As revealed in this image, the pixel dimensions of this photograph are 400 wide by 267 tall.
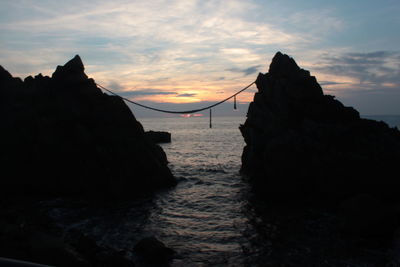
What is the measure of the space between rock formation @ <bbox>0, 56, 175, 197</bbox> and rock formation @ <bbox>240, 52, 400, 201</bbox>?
7.98m

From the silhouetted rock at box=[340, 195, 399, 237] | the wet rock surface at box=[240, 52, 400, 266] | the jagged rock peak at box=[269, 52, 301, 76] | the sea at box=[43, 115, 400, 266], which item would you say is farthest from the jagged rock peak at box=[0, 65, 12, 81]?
the silhouetted rock at box=[340, 195, 399, 237]

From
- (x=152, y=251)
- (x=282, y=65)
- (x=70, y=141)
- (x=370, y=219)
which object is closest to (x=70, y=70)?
(x=70, y=141)

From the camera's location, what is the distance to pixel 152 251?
34.8 ft

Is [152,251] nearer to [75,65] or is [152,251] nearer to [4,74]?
[75,65]

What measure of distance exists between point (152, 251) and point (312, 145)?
11.8 meters

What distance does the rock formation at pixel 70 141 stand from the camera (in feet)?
61.7

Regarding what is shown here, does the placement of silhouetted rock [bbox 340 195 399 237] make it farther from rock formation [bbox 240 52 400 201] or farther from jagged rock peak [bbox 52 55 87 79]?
jagged rock peak [bbox 52 55 87 79]

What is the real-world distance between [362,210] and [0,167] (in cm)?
1998

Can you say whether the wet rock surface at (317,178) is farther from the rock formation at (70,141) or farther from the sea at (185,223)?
the rock formation at (70,141)

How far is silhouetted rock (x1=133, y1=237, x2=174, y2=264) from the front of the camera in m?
10.5

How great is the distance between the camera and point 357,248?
37.3 feet

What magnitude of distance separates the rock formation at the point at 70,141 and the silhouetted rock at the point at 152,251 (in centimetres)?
813

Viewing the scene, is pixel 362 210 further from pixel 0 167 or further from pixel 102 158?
pixel 0 167

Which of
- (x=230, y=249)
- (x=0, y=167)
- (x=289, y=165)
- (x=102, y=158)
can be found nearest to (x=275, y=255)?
(x=230, y=249)
